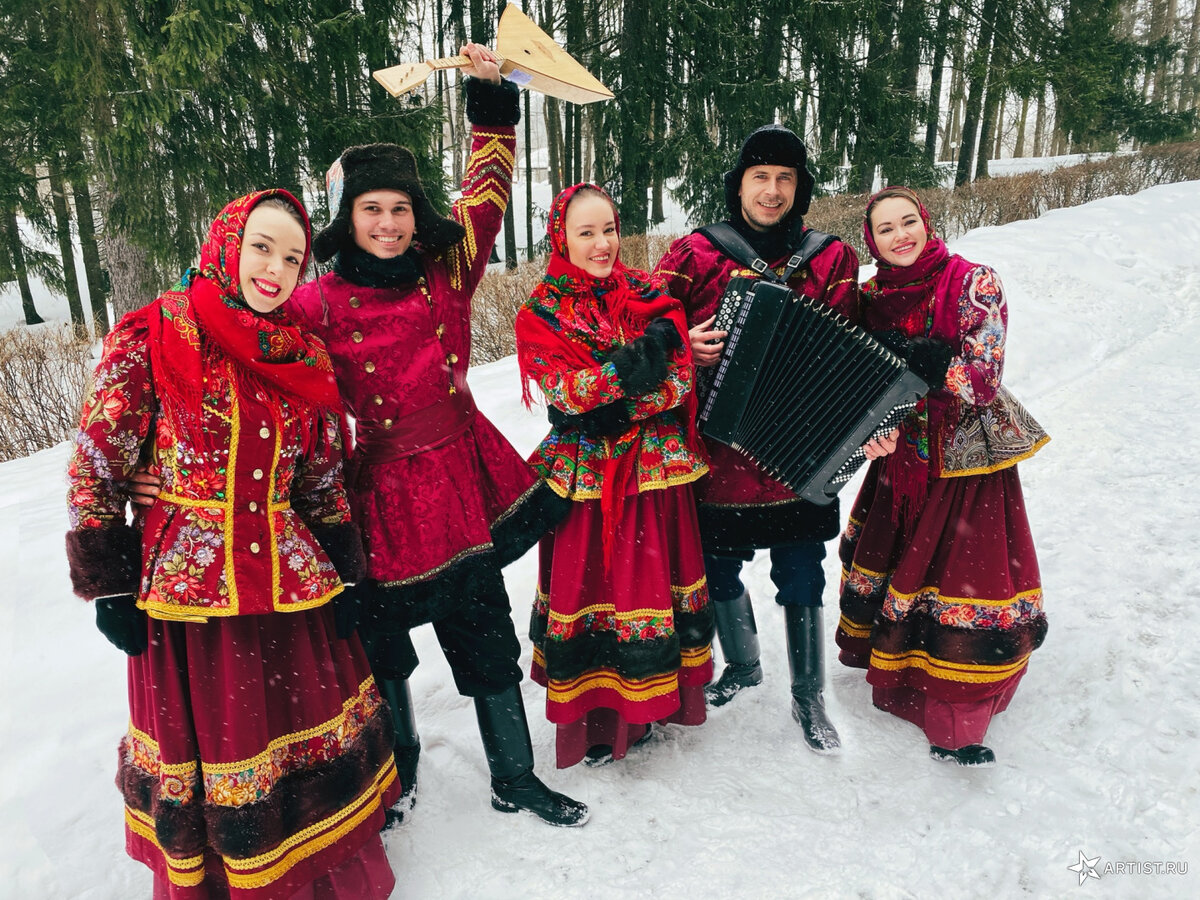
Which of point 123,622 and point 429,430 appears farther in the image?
point 429,430

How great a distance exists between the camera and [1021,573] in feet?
8.72

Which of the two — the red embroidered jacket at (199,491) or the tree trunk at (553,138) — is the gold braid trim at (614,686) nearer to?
the red embroidered jacket at (199,491)

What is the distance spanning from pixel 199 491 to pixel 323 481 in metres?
0.34

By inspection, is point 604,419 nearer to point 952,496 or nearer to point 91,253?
point 952,496

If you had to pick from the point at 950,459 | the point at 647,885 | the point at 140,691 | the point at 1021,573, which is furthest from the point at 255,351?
the point at 1021,573

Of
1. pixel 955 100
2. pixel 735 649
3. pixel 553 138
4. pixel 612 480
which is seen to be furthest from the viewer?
pixel 955 100

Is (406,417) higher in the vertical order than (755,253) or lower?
lower

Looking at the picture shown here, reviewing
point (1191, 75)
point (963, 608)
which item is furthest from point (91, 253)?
point (1191, 75)

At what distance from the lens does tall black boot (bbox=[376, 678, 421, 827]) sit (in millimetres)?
2559

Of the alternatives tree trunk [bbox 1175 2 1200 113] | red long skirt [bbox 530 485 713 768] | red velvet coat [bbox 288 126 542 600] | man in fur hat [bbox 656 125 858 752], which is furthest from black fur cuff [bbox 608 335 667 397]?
tree trunk [bbox 1175 2 1200 113]

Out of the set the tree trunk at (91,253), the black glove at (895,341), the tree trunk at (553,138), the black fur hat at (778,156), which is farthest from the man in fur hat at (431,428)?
the tree trunk at (553,138)

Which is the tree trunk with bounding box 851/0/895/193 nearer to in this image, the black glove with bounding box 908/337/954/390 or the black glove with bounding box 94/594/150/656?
the black glove with bounding box 908/337/954/390

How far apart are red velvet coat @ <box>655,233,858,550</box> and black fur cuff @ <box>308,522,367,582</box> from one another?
4.39 ft

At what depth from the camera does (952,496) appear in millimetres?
2666
